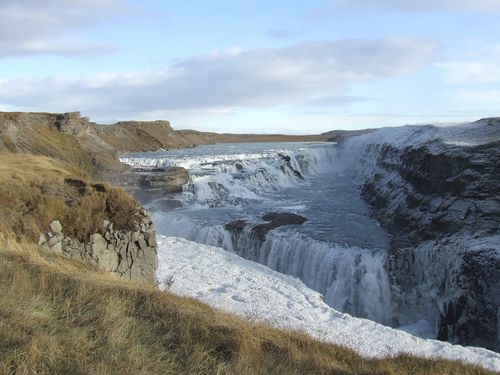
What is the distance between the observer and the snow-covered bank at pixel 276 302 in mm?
8438

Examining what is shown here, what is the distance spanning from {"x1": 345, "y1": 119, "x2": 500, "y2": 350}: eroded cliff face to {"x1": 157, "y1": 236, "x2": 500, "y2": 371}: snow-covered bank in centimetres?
441

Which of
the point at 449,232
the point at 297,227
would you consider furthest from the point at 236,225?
the point at 449,232

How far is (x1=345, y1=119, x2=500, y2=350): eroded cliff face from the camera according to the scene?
531 inches

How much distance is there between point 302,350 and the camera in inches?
221

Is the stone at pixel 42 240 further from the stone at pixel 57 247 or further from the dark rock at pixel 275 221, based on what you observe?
the dark rock at pixel 275 221

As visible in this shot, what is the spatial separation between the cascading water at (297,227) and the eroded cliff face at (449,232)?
0.79 metres

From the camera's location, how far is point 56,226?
10.4 metres

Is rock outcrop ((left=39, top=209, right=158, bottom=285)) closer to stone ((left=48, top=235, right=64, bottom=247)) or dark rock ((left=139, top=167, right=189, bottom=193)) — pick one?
stone ((left=48, top=235, right=64, bottom=247))

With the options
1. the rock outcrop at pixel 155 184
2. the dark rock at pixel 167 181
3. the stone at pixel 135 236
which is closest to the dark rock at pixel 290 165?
the rock outcrop at pixel 155 184

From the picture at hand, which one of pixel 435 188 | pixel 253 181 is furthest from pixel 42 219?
pixel 253 181

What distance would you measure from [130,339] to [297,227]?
56.3 feet

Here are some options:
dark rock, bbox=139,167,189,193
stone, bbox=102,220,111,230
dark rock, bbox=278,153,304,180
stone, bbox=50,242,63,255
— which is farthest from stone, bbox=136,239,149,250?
dark rock, bbox=278,153,304,180

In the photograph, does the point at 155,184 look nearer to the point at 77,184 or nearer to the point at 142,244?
the point at 77,184

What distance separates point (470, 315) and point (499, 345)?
1129mm
